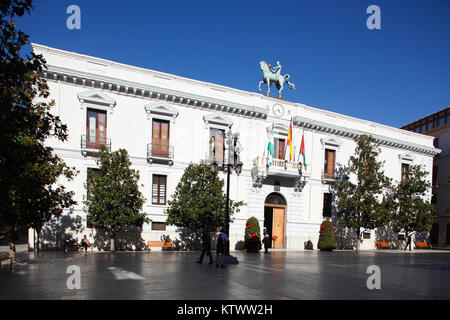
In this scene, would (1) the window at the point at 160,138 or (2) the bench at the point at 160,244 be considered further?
(1) the window at the point at 160,138

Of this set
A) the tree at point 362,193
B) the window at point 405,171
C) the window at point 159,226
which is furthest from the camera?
the window at point 405,171

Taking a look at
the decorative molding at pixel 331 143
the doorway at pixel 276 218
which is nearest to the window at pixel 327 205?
the doorway at pixel 276 218

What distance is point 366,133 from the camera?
3275 centimetres

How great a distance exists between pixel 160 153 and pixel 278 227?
1126 cm

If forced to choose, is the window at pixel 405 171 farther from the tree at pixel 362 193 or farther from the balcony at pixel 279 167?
the balcony at pixel 279 167

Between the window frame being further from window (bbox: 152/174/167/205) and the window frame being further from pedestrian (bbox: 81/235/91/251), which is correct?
pedestrian (bbox: 81/235/91/251)

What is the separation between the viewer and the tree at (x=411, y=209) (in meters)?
30.9

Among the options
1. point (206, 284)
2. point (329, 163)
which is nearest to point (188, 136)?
point (329, 163)

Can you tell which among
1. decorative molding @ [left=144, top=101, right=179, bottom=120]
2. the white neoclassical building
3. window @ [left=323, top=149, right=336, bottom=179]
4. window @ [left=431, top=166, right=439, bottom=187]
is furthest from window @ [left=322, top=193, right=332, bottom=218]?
window @ [left=431, top=166, right=439, bottom=187]

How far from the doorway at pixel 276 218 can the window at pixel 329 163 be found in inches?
194

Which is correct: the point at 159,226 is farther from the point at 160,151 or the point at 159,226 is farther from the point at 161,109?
the point at 161,109

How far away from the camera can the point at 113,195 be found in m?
20.1

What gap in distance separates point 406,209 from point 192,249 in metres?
19.0
